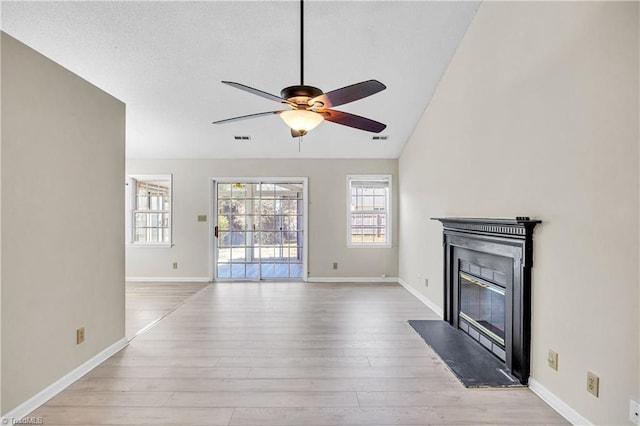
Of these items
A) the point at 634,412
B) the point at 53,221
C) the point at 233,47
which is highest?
the point at 233,47

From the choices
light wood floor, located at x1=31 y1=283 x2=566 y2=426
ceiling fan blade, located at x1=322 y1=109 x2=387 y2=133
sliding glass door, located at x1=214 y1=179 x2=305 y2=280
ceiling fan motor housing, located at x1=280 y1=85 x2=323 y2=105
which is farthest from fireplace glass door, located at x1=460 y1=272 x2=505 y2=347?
sliding glass door, located at x1=214 y1=179 x2=305 y2=280

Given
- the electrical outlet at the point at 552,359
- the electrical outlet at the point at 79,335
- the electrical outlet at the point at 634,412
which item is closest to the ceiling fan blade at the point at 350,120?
the electrical outlet at the point at 552,359

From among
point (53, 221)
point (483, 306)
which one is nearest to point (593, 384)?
point (483, 306)

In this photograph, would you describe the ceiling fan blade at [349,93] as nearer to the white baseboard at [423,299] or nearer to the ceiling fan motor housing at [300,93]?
the ceiling fan motor housing at [300,93]

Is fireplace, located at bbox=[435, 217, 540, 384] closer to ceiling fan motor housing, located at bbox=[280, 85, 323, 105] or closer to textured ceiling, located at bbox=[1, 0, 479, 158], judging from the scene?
ceiling fan motor housing, located at bbox=[280, 85, 323, 105]

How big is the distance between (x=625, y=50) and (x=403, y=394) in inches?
94.3

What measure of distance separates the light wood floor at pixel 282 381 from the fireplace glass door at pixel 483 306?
568 millimetres

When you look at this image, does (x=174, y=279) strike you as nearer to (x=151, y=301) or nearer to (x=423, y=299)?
(x=151, y=301)

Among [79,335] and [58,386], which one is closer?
[58,386]

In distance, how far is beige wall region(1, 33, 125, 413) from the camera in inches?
78.7

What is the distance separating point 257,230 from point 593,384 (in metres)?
5.23

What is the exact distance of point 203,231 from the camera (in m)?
6.11

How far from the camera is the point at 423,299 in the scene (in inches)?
181

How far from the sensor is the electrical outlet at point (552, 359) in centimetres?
210
